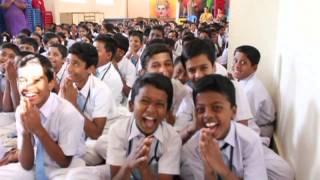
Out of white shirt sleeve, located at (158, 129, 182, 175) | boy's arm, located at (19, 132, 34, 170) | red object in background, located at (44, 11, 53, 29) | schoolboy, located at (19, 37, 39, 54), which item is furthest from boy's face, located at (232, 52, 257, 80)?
red object in background, located at (44, 11, 53, 29)

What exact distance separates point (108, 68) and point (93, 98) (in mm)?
698

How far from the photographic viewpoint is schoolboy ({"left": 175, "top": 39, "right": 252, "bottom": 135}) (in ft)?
6.51

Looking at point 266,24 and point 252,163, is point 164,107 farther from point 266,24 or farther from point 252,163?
point 266,24

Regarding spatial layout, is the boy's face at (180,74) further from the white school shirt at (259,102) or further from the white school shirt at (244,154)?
the white school shirt at (244,154)

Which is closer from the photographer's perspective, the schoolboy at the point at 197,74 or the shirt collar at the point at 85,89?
the schoolboy at the point at 197,74

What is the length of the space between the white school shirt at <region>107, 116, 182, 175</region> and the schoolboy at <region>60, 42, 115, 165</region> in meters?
0.51

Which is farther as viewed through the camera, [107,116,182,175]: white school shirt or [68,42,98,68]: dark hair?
[68,42,98,68]: dark hair

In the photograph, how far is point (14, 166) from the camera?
1830 millimetres

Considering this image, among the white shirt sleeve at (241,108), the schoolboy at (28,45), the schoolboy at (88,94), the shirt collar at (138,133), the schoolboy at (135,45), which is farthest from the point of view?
the schoolboy at (135,45)

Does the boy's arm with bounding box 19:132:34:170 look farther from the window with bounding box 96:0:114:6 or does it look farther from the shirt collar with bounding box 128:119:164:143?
the window with bounding box 96:0:114:6

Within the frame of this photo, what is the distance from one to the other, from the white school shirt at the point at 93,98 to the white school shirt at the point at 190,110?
1.41 ft

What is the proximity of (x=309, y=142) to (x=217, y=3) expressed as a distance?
9.27 m

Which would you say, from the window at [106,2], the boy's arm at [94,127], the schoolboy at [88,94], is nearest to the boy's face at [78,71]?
the schoolboy at [88,94]

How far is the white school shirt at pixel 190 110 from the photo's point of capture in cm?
198
